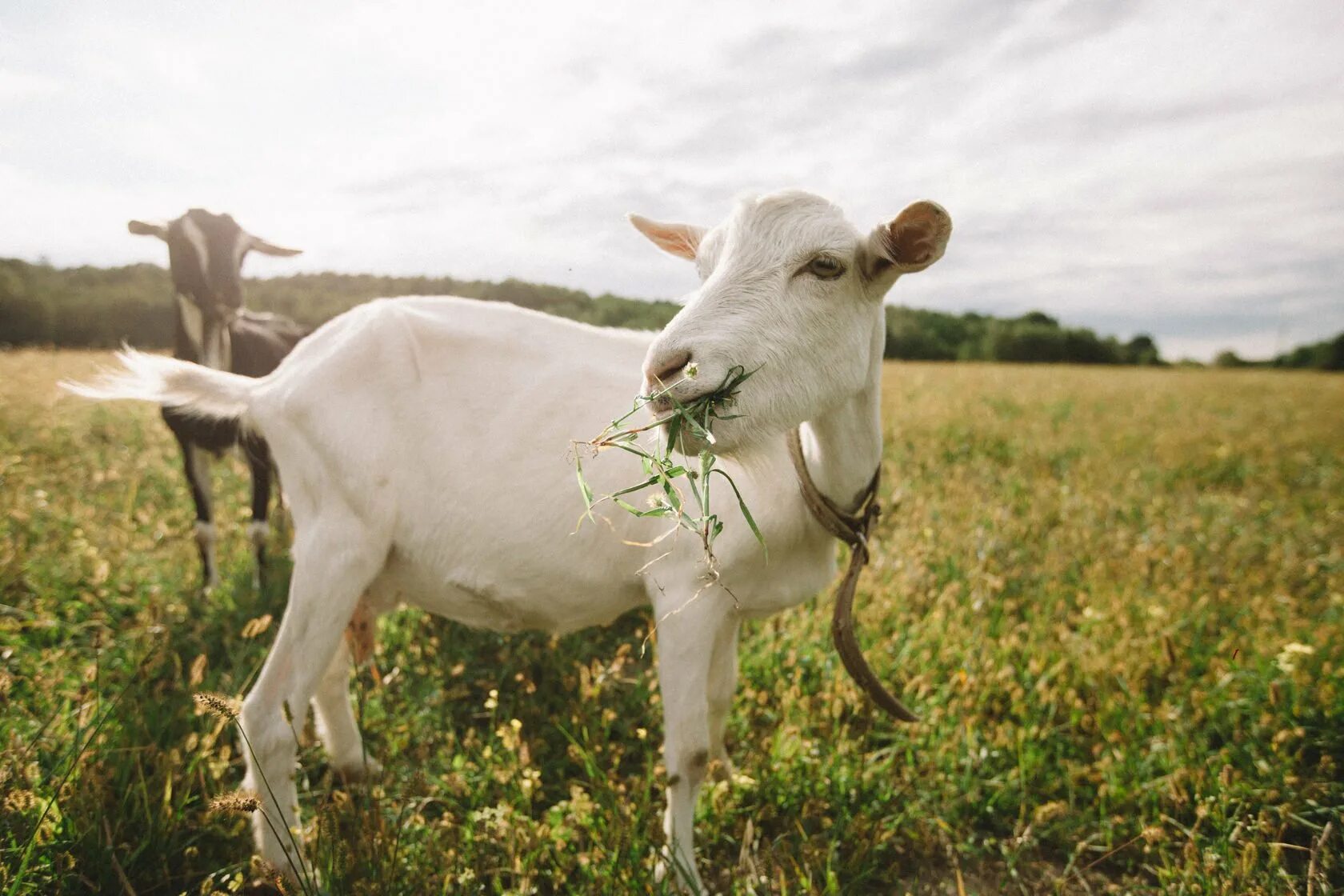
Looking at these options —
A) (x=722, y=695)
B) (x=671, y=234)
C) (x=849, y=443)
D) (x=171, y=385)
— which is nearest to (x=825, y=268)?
(x=849, y=443)

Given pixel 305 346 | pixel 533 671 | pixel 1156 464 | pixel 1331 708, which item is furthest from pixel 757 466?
pixel 1156 464

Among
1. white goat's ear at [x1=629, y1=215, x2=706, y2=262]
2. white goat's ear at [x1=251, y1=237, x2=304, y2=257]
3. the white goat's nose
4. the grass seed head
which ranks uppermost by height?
white goat's ear at [x1=251, y1=237, x2=304, y2=257]

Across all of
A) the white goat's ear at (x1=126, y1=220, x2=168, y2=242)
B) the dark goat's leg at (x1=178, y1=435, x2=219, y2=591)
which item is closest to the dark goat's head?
the white goat's ear at (x1=126, y1=220, x2=168, y2=242)

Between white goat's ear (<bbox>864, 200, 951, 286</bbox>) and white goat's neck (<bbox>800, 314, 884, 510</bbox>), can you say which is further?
white goat's neck (<bbox>800, 314, 884, 510</bbox>)

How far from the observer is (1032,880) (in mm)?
2760

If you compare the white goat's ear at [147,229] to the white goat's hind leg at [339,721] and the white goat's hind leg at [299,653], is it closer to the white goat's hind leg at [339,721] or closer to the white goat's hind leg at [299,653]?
the white goat's hind leg at [299,653]

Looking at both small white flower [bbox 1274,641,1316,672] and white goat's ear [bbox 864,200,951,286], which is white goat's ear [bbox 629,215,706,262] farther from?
small white flower [bbox 1274,641,1316,672]

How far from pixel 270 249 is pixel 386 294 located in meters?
1.71

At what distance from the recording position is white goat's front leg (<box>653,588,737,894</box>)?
7.97 feet

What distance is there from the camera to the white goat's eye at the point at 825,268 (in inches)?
83.7

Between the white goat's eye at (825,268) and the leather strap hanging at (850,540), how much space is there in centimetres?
61

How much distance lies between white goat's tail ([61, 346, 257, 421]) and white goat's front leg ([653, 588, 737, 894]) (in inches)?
79.1

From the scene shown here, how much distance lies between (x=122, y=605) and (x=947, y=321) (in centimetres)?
6738

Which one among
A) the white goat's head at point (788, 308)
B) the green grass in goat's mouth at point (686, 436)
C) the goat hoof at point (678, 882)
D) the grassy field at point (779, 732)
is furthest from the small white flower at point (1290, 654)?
the green grass in goat's mouth at point (686, 436)
